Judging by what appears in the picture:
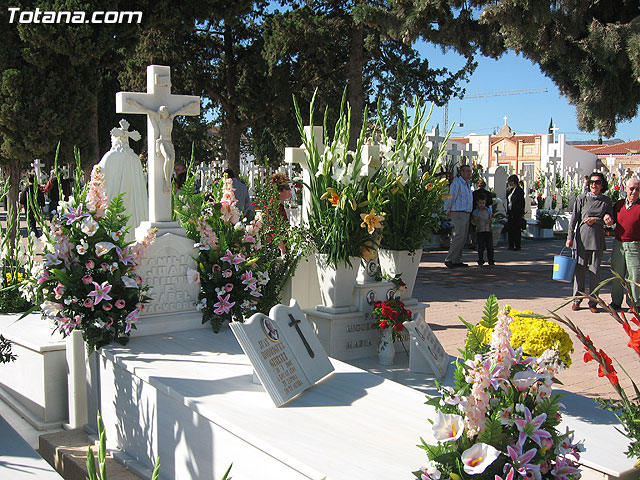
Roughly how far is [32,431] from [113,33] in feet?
38.0

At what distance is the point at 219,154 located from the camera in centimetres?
4788

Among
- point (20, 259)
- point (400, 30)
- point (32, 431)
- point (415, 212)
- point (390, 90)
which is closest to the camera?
point (32, 431)

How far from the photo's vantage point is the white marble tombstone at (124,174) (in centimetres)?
690

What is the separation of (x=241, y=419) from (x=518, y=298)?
7.20 m

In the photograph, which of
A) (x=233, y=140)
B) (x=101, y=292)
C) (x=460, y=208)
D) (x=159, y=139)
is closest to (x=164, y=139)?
(x=159, y=139)

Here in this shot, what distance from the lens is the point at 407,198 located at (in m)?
5.50

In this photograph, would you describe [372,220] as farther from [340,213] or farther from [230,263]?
[230,263]

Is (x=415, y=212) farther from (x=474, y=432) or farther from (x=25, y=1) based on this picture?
(x=25, y=1)

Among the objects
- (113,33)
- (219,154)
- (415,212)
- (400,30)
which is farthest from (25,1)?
(219,154)

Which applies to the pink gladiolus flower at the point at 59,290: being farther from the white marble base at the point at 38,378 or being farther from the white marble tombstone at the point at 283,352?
the white marble tombstone at the point at 283,352

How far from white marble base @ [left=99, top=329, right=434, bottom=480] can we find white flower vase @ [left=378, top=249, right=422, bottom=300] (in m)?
1.61

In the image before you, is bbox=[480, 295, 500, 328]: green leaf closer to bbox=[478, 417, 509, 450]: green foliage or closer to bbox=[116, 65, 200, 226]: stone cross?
bbox=[478, 417, 509, 450]: green foliage

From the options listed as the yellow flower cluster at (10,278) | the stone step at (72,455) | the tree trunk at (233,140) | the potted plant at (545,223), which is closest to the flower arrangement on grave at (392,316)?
the stone step at (72,455)

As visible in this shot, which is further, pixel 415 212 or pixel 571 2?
pixel 571 2
